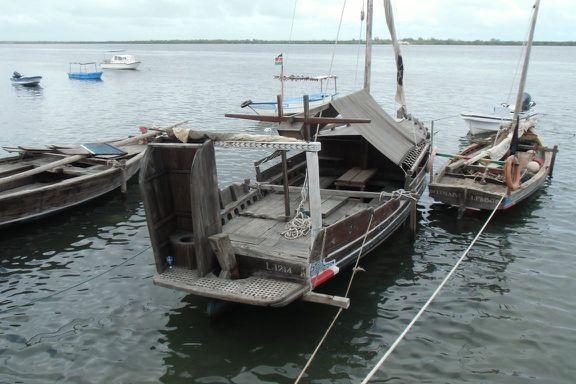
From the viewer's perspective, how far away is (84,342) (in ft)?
30.8

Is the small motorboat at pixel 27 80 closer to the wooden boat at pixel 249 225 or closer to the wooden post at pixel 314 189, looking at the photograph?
the wooden boat at pixel 249 225

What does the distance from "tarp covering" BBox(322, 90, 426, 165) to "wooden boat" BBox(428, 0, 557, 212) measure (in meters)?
2.07

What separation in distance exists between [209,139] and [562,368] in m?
7.95

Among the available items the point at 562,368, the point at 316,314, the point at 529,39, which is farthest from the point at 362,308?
the point at 529,39

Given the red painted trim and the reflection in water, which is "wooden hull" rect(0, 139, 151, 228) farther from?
the reflection in water

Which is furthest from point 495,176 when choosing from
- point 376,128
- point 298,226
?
point 298,226

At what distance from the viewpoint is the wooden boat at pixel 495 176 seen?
1491cm

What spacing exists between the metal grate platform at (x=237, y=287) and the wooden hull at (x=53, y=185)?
734 centimetres

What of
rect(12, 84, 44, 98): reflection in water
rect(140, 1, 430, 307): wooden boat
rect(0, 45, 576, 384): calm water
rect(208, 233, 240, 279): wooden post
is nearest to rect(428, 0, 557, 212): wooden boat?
rect(0, 45, 576, 384): calm water

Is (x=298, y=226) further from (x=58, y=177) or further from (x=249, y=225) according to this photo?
(x=58, y=177)

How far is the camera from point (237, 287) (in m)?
8.64

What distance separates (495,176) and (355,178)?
18.6 ft

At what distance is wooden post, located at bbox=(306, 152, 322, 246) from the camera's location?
857 centimetres

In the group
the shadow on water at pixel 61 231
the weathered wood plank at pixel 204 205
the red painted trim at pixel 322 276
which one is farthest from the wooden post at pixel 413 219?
the shadow on water at pixel 61 231
